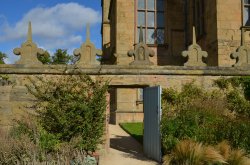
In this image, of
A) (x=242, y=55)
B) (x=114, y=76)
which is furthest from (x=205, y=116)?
(x=242, y=55)

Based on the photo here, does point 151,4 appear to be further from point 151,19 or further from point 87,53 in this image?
point 87,53

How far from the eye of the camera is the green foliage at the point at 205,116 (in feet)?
29.2

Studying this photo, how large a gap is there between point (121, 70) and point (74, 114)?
8.71ft

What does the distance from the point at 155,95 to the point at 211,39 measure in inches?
286

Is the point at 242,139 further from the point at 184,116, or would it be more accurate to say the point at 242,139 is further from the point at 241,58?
the point at 241,58

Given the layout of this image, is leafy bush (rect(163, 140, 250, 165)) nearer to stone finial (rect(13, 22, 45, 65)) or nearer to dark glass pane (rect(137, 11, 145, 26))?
stone finial (rect(13, 22, 45, 65))

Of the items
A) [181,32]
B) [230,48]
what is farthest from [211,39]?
[181,32]

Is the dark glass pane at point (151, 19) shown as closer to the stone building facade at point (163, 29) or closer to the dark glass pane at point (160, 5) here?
the stone building facade at point (163, 29)

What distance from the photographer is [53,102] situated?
9156 mm

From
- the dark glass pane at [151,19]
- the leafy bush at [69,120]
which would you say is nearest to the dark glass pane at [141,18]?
the dark glass pane at [151,19]

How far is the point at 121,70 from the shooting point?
1101 centimetres

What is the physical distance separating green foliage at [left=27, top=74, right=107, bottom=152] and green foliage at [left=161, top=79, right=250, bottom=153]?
184 cm

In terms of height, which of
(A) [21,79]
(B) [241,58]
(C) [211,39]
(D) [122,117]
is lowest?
(D) [122,117]

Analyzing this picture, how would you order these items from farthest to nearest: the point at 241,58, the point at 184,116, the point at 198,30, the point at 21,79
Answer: the point at 198,30 < the point at 241,58 < the point at 21,79 < the point at 184,116
